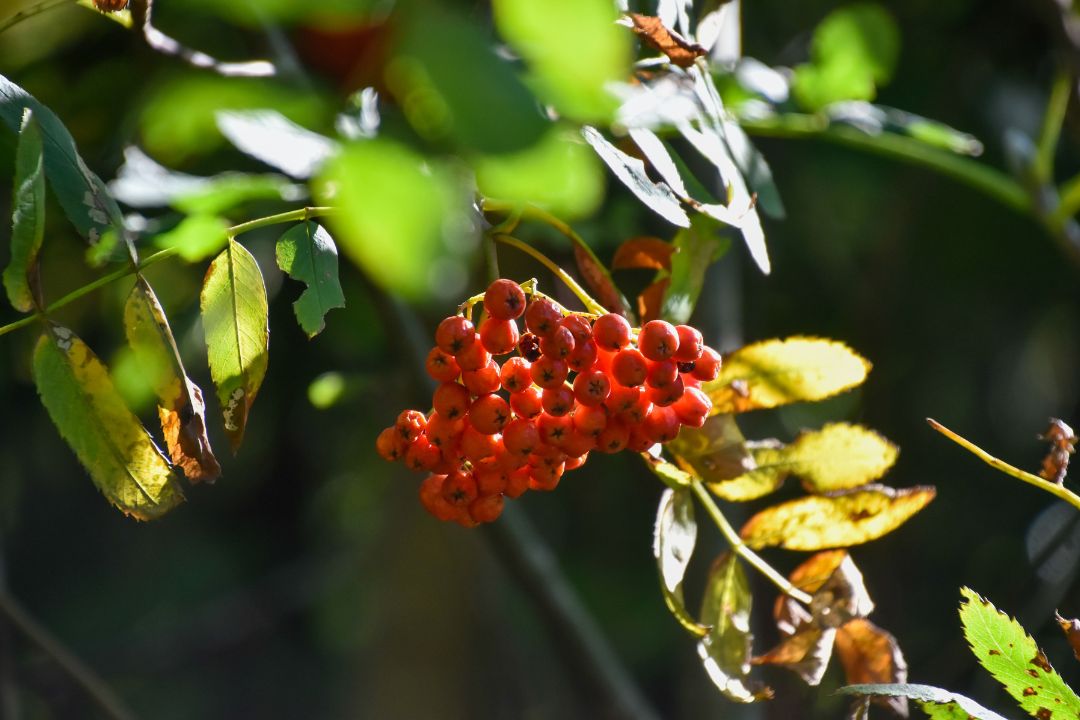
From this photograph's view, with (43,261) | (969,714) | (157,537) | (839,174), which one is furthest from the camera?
(157,537)

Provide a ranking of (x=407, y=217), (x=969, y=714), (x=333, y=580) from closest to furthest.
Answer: (x=407, y=217) → (x=969, y=714) → (x=333, y=580)

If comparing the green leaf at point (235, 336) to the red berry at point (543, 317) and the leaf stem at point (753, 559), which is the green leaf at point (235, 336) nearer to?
the red berry at point (543, 317)

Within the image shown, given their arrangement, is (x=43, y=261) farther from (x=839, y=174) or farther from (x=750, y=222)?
(x=839, y=174)

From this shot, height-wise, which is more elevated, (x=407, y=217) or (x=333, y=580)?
(x=407, y=217)

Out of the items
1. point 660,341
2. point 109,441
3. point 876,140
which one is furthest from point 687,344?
point 876,140

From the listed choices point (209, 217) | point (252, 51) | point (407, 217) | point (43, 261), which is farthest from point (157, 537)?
point (407, 217)

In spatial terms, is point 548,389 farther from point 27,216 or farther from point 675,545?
point 27,216
